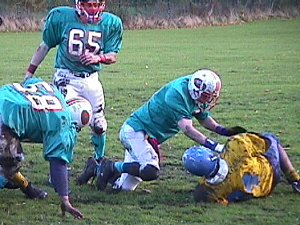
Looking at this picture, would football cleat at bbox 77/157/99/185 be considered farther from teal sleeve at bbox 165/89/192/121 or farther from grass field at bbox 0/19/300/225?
teal sleeve at bbox 165/89/192/121

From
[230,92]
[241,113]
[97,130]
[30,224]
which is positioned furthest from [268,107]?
[30,224]

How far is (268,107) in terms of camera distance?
12438 millimetres

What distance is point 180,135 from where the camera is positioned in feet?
33.3

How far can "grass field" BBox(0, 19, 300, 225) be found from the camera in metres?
6.54

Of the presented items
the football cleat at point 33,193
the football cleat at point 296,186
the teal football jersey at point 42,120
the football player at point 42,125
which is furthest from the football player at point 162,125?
the teal football jersey at point 42,120

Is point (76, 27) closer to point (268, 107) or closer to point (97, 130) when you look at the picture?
point (97, 130)

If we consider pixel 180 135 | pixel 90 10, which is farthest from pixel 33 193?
pixel 180 135

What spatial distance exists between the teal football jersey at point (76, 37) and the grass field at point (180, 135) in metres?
1.06

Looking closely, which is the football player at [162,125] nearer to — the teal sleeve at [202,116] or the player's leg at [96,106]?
the teal sleeve at [202,116]

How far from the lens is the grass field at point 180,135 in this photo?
6542 millimetres

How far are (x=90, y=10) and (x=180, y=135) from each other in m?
2.72

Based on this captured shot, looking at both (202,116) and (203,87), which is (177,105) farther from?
(202,116)

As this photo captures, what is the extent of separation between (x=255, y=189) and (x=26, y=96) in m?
2.14

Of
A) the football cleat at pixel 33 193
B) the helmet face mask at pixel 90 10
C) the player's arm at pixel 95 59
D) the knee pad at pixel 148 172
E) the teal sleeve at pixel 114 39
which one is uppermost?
the helmet face mask at pixel 90 10
